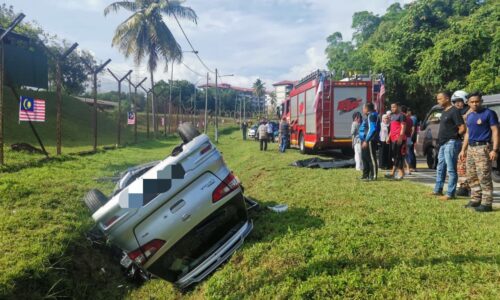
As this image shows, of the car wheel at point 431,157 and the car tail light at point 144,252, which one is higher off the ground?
the car wheel at point 431,157

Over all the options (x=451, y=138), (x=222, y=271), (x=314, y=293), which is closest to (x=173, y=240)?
(x=222, y=271)

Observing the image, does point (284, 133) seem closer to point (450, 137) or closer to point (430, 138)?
point (430, 138)

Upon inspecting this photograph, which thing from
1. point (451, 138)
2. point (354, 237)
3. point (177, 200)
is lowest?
point (354, 237)

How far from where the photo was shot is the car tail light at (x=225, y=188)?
4.02 meters

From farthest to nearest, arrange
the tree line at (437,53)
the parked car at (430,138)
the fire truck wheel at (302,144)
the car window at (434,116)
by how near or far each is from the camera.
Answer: the tree line at (437,53) → the fire truck wheel at (302,144) → the car window at (434,116) → the parked car at (430,138)

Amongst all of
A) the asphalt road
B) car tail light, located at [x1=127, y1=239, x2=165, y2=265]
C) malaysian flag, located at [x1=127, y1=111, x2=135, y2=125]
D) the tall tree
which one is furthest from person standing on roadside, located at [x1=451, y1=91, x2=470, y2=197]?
the tall tree

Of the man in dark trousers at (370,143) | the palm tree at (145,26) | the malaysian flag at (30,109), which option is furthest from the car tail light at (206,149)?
the palm tree at (145,26)

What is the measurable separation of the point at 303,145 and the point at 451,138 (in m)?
9.23

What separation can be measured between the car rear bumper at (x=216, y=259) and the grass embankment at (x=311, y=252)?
9cm

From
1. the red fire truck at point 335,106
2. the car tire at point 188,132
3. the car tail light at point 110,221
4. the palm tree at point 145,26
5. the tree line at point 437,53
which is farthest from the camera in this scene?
the palm tree at point 145,26

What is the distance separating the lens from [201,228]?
4.10m

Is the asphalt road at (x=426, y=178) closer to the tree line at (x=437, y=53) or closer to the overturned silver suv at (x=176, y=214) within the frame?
the overturned silver suv at (x=176, y=214)

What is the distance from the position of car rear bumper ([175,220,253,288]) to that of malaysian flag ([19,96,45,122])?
26.7 feet

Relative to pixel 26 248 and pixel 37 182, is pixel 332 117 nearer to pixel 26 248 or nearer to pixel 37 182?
pixel 37 182
